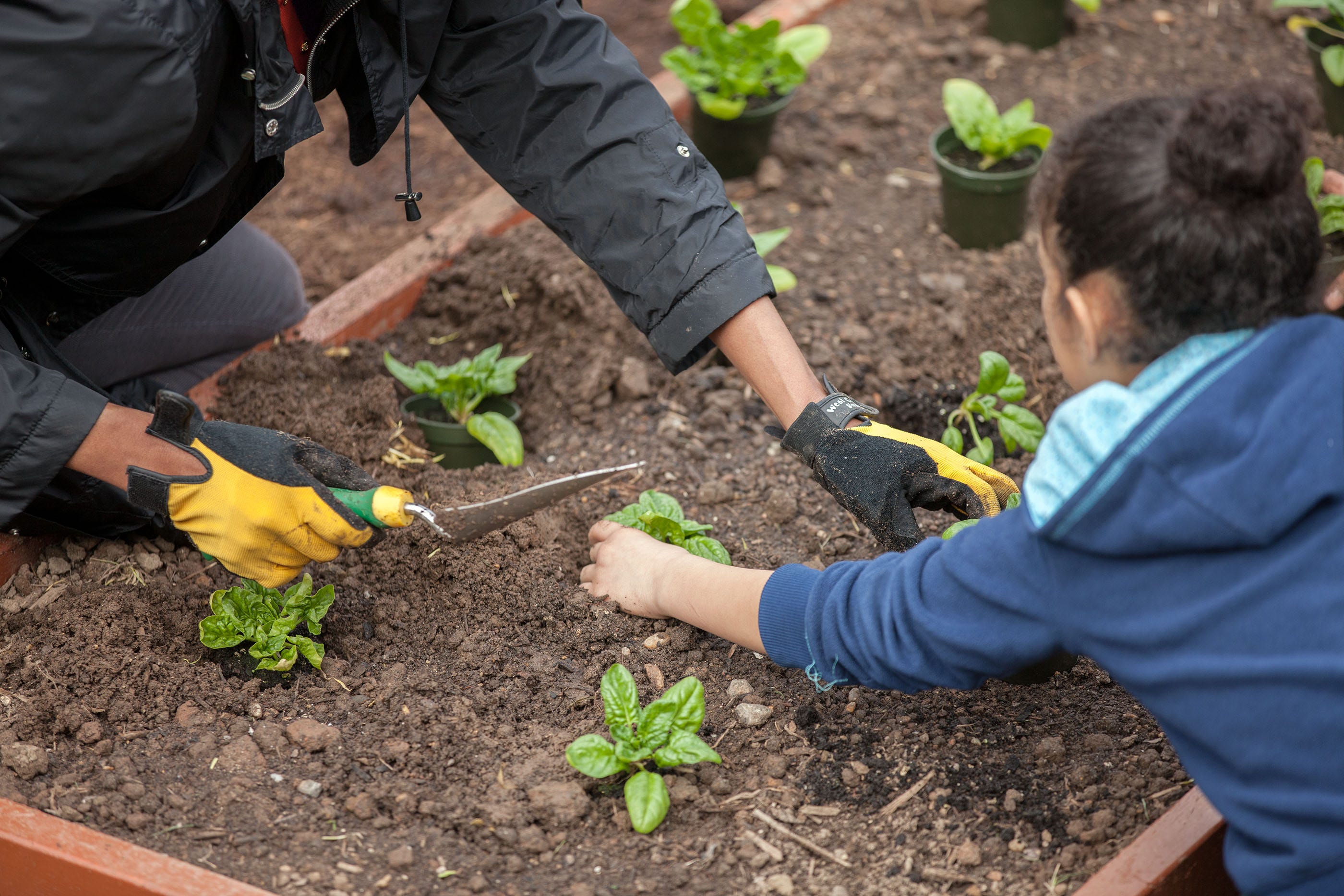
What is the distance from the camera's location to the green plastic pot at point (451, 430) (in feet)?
9.45

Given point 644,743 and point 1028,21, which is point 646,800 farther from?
point 1028,21

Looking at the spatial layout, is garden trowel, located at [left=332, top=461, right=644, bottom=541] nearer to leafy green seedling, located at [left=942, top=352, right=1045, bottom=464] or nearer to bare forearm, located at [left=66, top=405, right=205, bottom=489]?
bare forearm, located at [left=66, top=405, right=205, bottom=489]

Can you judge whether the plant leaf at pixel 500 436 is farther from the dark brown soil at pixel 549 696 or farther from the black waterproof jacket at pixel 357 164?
the black waterproof jacket at pixel 357 164

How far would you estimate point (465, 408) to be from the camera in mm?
2885

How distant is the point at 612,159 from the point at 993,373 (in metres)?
1.01

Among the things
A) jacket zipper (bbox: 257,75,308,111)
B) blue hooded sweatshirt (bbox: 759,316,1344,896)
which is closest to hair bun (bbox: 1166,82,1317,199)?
blue hooded sweatshirt (bbox: 759,316,1344,896)

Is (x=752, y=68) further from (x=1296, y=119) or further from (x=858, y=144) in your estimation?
(x=1296, y=119)

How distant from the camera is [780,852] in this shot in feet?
5.79

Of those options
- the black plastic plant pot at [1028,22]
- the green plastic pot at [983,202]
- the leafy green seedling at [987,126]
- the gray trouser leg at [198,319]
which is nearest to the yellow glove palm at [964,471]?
the green plastic pot at [983,202]

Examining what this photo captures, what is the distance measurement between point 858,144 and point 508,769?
8.91ft

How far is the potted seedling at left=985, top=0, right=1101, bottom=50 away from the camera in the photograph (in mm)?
4320

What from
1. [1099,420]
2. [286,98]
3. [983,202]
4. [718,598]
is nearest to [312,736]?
[718,598]

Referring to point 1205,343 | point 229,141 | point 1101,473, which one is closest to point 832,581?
point 1101,473

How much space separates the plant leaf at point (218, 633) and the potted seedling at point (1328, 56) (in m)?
3.52
